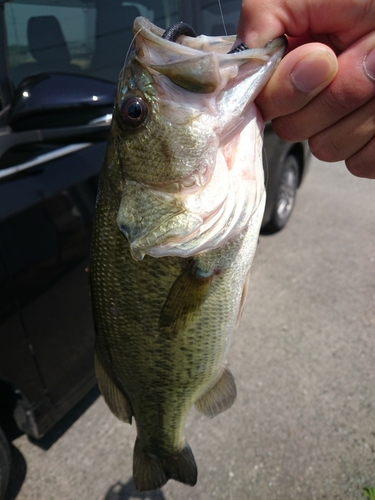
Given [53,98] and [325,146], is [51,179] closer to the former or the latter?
[53,98]

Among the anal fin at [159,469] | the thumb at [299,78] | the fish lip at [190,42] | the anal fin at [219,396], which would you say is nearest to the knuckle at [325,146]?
the thumb at [299,78]

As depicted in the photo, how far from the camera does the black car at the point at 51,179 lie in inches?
66.9

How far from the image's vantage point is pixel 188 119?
0.99m

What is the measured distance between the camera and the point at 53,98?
1.68m

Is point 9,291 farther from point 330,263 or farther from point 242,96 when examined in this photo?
point 330,263

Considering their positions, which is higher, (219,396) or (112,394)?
(112,394)

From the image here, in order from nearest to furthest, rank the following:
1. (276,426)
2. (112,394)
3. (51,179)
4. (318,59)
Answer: (318,59), (112,394), (51,179), (276,426)

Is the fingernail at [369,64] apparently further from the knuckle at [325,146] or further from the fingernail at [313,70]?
the knuckle at [325,146]

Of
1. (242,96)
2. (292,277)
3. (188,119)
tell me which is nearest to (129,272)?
(188,119)

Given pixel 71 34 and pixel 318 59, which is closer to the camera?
pixel 318 59

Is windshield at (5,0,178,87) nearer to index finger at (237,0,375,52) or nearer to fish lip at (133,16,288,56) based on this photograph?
fish lip at (133,16,288,56)

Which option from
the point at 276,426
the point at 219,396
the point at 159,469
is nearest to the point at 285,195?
the point at 276,426

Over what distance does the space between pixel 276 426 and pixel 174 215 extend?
1.76 metres

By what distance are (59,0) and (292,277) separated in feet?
9.00
